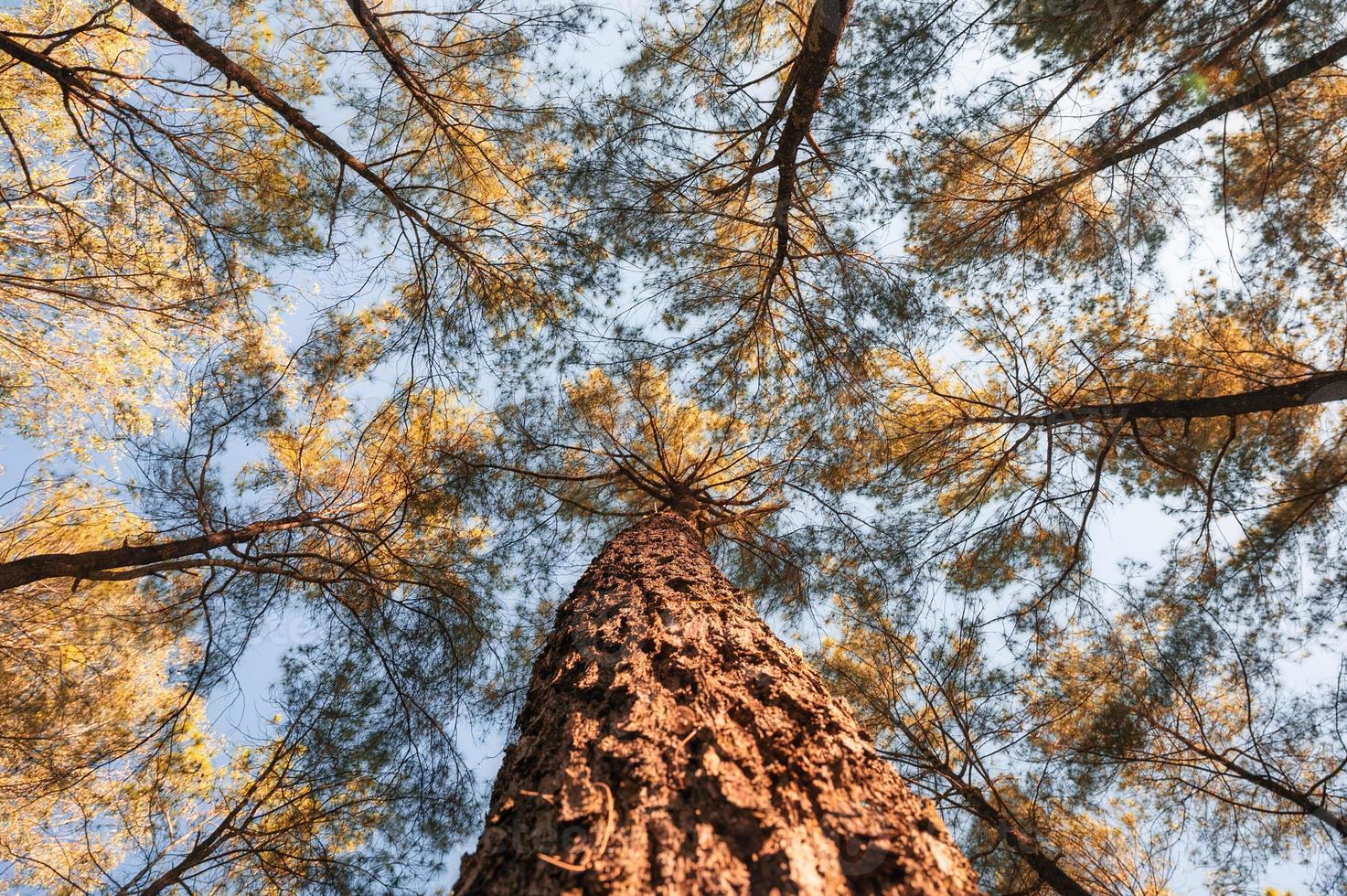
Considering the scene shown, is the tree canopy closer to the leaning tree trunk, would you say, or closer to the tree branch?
the tree branch

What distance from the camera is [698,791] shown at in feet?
2.87

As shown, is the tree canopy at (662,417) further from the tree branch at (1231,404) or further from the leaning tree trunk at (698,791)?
the leaning tree trunk at (698,791)

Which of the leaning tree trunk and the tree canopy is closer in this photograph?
the leaning tree trunk

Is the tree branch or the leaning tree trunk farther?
the tree branch

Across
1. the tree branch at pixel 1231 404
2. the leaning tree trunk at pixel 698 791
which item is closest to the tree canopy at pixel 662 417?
the tree branch at pixel 1231 404

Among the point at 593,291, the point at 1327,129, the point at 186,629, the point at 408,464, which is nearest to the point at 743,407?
the point at 593,291

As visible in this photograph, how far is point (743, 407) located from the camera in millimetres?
4473

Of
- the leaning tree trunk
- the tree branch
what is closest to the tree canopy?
the tree branch

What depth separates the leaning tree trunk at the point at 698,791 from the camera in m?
0.75

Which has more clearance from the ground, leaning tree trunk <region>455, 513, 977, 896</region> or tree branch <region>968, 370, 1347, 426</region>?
tree branch <region>968, 370, 1347, 426</region>

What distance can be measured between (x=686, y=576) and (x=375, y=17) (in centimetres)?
287

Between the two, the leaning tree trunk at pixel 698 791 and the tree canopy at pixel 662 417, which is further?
the tree canopy at pixel 662 417

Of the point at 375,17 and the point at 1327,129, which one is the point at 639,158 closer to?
the point at 375,17

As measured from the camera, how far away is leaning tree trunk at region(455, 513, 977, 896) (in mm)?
750
